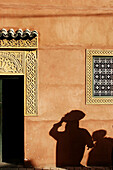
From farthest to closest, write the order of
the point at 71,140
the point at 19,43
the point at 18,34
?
the point at 71,140, the point at 19,43, the point at 18,34

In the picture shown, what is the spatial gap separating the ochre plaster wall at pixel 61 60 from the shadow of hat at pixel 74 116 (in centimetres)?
9

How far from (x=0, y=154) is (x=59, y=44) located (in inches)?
113

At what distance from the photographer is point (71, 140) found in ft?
17.2

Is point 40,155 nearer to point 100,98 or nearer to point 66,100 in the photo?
point 66,100

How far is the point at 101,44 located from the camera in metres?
5.24

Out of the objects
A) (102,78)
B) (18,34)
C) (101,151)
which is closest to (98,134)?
(101,151)

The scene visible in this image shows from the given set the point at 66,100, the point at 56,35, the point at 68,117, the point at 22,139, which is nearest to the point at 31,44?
the point at 56,35

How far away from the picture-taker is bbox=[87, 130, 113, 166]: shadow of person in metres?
5.25

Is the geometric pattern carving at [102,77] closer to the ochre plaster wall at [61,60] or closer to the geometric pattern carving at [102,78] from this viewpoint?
the geometric pattern carving at [102,78]

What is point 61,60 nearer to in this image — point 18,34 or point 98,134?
point 18,34

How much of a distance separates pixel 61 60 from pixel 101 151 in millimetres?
2251

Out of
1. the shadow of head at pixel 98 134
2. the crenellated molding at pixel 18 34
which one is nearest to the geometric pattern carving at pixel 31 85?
the crenellated molding at pixel 18 34

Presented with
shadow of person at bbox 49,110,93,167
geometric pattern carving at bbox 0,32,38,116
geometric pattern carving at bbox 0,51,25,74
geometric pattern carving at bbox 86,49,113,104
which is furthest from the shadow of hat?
geometric pattern carving at bbox 0,51,25,74

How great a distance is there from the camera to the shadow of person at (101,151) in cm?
525
